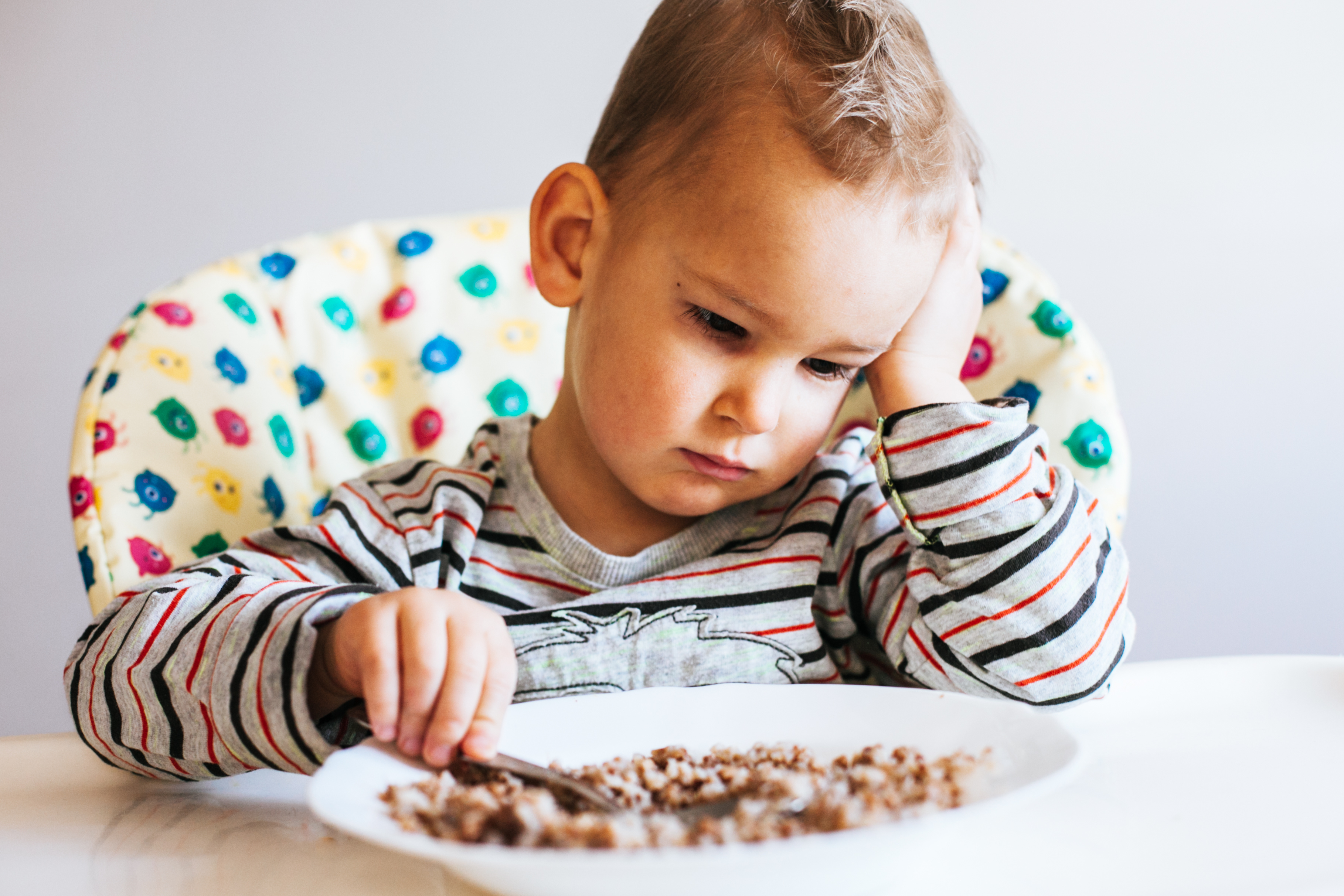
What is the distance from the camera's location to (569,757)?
1.80ft

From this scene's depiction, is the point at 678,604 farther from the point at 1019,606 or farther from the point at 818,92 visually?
the point at 818,92

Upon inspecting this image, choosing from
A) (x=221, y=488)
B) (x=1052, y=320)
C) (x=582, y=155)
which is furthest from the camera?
(x=582, y=155)

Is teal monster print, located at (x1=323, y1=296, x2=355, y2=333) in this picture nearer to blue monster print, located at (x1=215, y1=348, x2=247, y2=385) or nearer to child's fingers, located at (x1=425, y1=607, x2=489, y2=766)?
blue monster print, located at (x1=215, y1=348, x2=247, y2=385)

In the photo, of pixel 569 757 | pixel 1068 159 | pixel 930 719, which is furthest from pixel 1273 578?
pixel 569 757

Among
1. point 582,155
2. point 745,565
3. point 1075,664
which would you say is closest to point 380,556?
point 745,565

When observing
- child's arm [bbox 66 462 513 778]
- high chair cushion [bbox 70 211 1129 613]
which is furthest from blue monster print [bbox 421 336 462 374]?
child's arm [bbox 66 462 513 778]

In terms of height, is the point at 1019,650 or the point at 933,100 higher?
the point at 933,100

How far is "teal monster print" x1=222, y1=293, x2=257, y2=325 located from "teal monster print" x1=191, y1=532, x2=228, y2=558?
0.22m

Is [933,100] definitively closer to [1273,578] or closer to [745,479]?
[745,479]

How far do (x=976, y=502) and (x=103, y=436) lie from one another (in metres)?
0.68

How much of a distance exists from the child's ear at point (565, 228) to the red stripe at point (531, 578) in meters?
0.20

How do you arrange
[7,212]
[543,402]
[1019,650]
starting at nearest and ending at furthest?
[1019,650] → [543,402] → [7,212]

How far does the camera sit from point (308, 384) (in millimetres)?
1032

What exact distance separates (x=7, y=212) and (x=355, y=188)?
1.61ft
